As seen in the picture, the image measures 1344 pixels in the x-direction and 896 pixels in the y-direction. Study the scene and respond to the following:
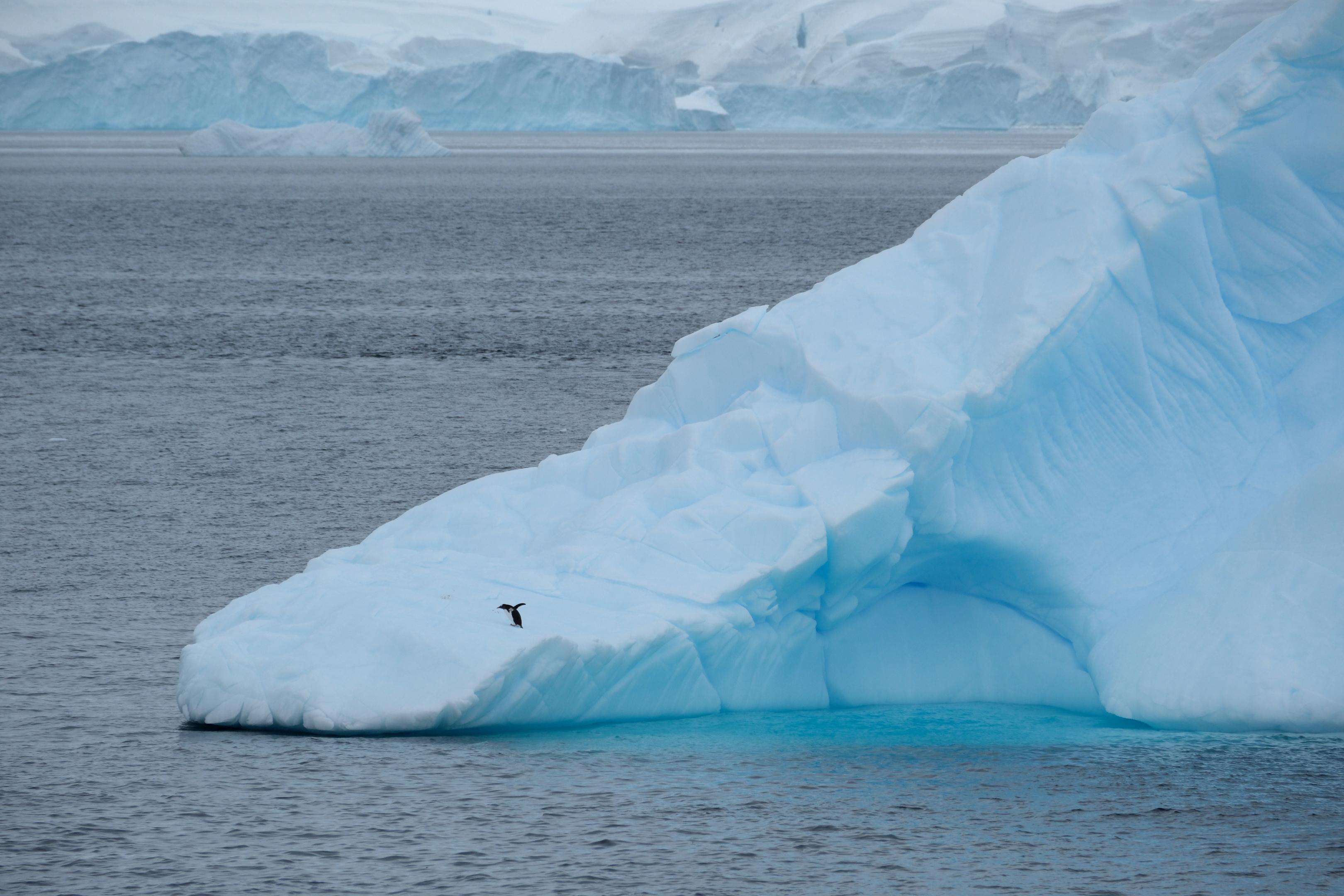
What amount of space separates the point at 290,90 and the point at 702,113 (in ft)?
113

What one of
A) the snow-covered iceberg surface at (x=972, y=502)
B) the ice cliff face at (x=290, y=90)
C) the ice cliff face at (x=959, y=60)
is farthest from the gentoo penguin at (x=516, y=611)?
the ice cliff face at (x=959, y=60)

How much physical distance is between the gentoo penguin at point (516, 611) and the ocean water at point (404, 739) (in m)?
0.68

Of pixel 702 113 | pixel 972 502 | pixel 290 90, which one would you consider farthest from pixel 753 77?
pixel 972 502

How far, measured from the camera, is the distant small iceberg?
124 m

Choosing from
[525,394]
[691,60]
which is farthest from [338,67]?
[525,394]

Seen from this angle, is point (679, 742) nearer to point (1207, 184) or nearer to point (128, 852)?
point (128, 852)

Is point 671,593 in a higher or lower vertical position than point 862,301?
lower

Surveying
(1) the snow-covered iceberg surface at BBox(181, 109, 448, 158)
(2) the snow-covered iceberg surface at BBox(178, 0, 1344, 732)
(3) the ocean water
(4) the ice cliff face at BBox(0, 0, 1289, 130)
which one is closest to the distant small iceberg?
(4) the ice cliff face at BBox(0, 0, 1289, 130)

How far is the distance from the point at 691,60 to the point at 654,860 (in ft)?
501

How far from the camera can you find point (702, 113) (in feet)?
419

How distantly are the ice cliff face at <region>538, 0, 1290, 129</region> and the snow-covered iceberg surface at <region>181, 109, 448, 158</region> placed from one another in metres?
41.8

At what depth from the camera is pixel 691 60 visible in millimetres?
155625

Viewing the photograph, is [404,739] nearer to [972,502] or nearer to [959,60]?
[972,502]

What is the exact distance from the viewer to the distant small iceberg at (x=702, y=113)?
124438mm
